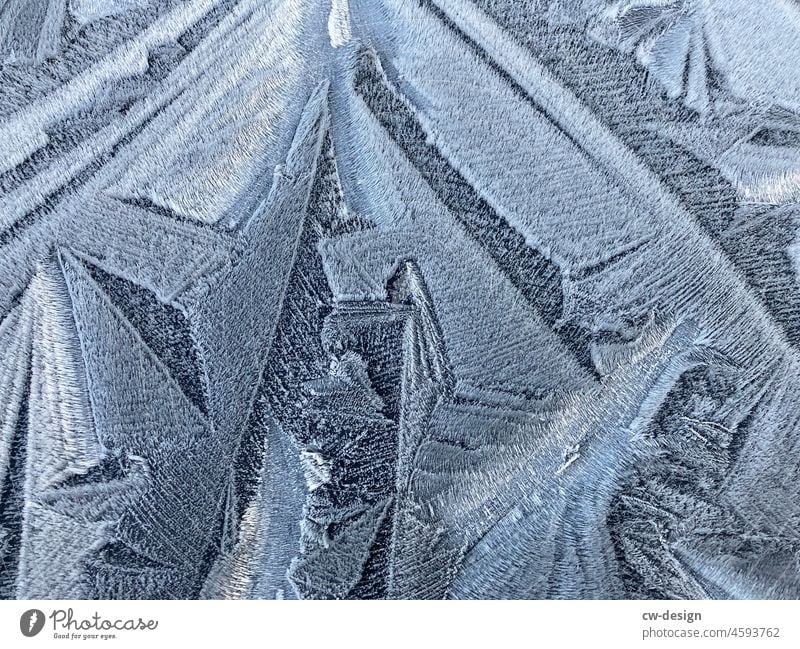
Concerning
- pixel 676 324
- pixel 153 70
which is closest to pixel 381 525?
pixel 676 324
